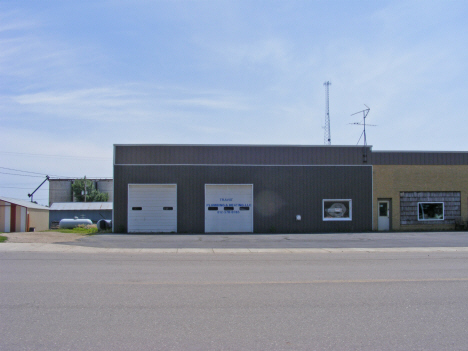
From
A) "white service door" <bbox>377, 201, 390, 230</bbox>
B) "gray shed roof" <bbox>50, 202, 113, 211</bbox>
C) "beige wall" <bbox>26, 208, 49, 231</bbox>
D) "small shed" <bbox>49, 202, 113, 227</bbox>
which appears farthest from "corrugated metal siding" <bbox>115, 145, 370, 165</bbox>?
"gray shed roof" <bbox>50, 202, 113, 211</bbox>

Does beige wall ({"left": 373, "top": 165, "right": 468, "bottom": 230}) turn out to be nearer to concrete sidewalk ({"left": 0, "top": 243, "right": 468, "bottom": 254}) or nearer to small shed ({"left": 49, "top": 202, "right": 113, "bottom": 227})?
concrete sidewalk ({"left": 0, "top": 243, "right": 468, "bottom": 254})

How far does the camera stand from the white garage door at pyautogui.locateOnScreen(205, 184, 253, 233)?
26.4 meters

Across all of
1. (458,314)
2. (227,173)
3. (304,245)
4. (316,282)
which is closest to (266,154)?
(227,173)

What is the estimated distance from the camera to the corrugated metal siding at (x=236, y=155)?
2644 centimetres

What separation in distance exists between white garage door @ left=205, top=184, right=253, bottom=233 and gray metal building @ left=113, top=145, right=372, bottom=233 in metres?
0.06

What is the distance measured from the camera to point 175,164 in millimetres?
26422

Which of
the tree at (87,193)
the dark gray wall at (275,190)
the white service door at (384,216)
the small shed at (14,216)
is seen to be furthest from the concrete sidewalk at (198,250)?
the tree at (87,193)

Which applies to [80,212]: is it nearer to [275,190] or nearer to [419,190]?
[275,190]

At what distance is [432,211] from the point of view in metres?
28.2

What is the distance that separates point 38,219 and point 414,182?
34.1m

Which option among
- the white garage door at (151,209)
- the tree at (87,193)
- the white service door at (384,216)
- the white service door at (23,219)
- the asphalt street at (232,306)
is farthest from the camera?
the tree at (87,193)

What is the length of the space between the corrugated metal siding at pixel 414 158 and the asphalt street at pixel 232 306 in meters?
16.7

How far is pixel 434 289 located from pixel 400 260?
4681 mm

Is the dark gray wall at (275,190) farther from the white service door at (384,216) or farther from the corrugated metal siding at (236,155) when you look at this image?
the white service door at (384,216)
